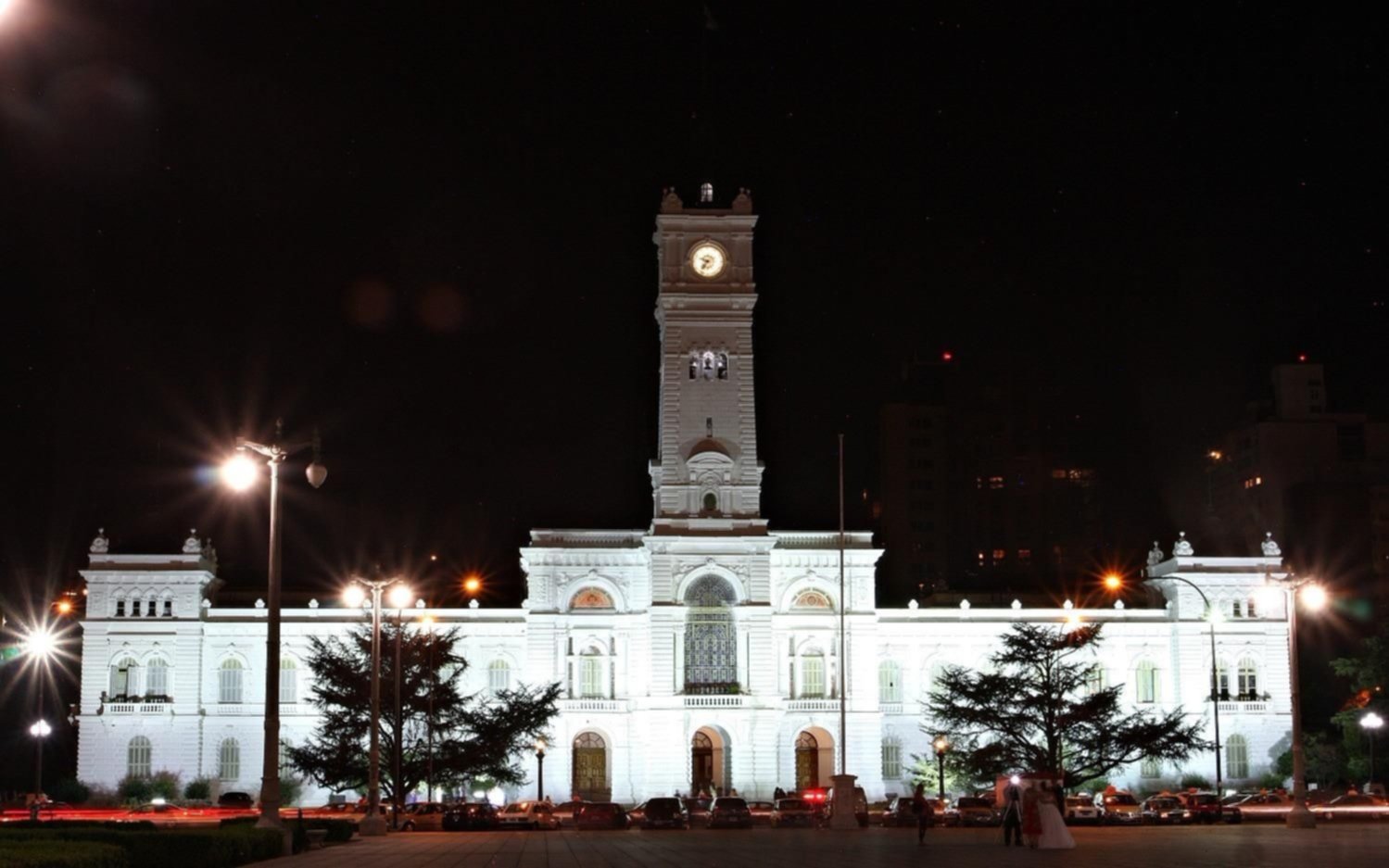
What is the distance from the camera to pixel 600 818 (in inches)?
2854

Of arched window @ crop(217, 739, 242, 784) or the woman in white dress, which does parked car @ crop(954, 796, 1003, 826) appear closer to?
the woman in white dress

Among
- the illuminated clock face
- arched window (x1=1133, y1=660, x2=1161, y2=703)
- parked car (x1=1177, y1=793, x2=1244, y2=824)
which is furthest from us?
arched window (x1=1133, y1=660, x2=1161, y2=703)

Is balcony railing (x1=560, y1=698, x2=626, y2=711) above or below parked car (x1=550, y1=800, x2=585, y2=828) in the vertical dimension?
above

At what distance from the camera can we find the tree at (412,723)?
283 ft

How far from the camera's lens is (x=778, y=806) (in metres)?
74.7

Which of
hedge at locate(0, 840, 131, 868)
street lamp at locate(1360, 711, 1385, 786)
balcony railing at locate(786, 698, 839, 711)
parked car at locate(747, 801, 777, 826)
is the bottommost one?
parked car at locate(747, 801, 777, 826)

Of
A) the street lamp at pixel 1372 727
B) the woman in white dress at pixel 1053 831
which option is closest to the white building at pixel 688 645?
the street lamp at pixel 1372 727

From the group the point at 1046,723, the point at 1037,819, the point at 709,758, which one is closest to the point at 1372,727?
the point at 1046,723

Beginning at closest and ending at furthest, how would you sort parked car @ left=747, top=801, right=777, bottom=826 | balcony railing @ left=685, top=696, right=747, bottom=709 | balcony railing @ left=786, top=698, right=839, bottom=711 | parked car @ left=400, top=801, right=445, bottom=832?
parked car @ left=400, top=801, right=445, bottom=832
parked car @ left=747, top=801, right=777, bottom=826
balcony railing @ left=685, top=696, right=747, bottom=709
balcony railing @ left=786, top=698, right=839, bottom=711

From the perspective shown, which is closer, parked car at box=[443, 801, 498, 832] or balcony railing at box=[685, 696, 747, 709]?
parked car at box=[443, 801, 498, 832]

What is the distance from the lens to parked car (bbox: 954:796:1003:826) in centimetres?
7250

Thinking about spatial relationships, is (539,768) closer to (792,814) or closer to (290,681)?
(792,814)

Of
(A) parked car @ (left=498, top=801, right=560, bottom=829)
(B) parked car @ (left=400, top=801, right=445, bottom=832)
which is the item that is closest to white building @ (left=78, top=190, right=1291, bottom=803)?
(A) parked car @ (left=498, top=801, right=560, bottom=829)

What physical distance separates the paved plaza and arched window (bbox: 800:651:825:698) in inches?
1653
